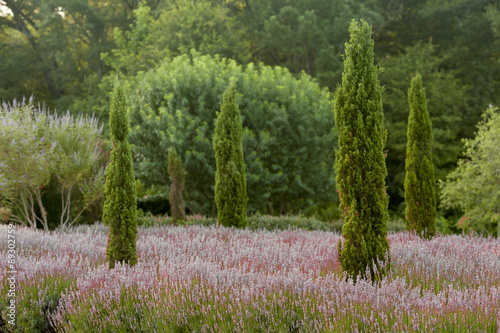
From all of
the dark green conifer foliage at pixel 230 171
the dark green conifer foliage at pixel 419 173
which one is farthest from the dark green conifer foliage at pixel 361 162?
the dark green conifer foliage at pixel 230 171

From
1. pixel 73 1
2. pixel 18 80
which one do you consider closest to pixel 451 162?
pixel 73 1

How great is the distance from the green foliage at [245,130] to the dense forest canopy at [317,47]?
242 inches

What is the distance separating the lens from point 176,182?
1259 cm

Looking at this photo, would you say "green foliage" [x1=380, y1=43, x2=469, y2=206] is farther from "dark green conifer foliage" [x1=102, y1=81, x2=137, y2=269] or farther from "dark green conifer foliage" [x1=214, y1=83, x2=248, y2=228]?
"dark green conifer foliage" [x1=102, y1=81, x2=137, y2=269]

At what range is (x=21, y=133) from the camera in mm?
10664

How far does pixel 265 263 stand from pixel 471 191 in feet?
40.0

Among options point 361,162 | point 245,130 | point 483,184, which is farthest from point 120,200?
point 483,184

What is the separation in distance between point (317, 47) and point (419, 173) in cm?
1509

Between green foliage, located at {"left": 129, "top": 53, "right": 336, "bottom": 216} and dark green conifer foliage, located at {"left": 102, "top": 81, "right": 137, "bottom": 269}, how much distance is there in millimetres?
7860

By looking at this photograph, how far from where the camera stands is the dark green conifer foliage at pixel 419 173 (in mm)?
10141

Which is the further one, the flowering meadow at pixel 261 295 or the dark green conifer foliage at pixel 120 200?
the dark green conifer foliage at pixel 120 200

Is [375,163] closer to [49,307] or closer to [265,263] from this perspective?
[265,263]

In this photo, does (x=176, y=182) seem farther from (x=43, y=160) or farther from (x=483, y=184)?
(x=483, y=184)

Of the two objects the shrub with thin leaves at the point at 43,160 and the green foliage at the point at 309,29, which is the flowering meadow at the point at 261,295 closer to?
the shrub with thin leaves at the point at 43,160
